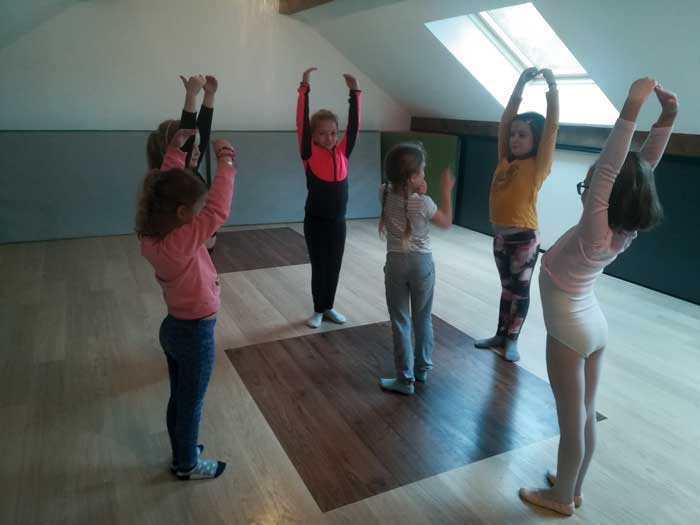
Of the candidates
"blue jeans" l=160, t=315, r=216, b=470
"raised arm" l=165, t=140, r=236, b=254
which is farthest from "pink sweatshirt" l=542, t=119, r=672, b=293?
"blue jeans" l=160, t=315, r=216, b=470

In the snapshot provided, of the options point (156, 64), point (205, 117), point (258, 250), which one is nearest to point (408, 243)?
point (205, 117)

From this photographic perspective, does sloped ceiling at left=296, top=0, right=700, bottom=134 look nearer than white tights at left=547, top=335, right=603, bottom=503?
No

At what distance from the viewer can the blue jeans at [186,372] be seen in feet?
5.36

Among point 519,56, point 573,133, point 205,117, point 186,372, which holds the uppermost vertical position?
point 519,56

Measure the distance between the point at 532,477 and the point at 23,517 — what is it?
5.72ft

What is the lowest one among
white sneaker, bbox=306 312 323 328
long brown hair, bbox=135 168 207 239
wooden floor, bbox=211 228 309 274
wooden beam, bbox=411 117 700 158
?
white sneaker, bbox=306 312 323 328

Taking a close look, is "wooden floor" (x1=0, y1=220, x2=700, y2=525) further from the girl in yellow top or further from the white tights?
the girl in yellow top

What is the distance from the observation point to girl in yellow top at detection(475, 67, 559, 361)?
2.45 metres

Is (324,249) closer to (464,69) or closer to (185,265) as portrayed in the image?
(185,265)

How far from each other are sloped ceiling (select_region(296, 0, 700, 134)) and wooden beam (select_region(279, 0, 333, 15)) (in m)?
0.16

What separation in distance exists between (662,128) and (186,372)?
165 cm

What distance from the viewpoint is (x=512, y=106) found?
2508 millimetres

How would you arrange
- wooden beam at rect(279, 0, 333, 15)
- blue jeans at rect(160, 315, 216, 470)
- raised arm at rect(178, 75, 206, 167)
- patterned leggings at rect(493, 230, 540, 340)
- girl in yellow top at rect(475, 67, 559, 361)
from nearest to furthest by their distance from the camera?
blue jeans at rect(160, 315, 216, 470) → raised arm at rect(178, 75, 206, 167) → girl in yellow top at rect(475, 67, 559, 361) → patterned leggings at rect(493, 230, 540, 340) → wooden beam at rect(279, 0, 333, 15)

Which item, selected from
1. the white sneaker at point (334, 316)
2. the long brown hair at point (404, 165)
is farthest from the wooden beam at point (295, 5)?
the long brown hair at point (404, 165)
